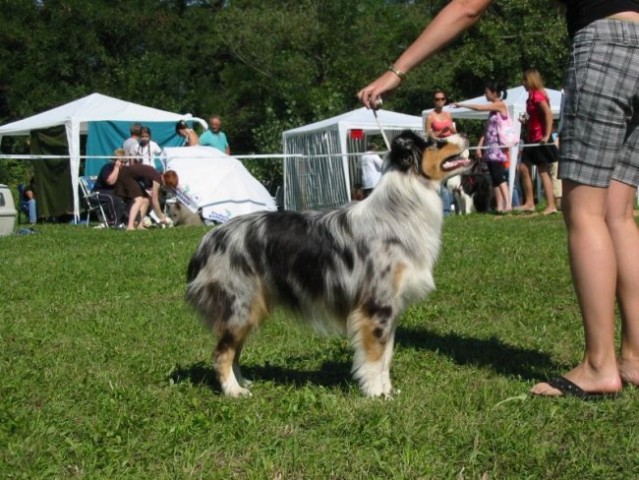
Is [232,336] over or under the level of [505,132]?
under

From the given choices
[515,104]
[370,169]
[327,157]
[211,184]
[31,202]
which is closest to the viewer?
[211,184]

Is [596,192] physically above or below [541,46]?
below

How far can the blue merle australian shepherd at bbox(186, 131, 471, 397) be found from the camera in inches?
176

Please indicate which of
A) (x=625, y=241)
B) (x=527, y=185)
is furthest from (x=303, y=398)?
(x=527, y=185)

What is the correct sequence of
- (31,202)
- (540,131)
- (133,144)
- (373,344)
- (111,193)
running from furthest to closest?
1. (31,202)
2. (133,144)
3. (111,193)
4. (540,131)
5. (373,344)

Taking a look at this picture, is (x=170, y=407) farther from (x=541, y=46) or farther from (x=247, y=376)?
(x=541, y=46)

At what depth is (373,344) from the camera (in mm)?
4480

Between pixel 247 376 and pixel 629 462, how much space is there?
2354 mm

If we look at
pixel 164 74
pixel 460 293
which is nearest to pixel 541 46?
pixel 164 74

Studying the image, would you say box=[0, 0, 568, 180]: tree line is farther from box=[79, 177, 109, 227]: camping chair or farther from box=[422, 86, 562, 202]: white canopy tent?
box=[79, 177, 109, 227]: camping chair

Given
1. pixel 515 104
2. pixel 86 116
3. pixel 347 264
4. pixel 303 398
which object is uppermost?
pixel 86 116

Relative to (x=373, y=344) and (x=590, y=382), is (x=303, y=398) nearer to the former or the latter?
(x=373, y=344)

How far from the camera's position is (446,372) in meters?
4.91

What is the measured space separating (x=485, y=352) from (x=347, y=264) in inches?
51.9
